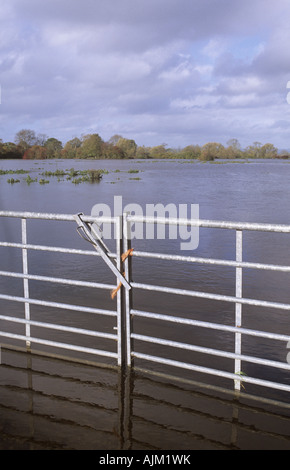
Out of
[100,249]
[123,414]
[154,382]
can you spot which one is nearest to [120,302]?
[100,249]

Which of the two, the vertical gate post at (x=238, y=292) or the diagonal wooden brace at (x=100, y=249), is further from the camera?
the diagonal wooden brace at (x=100, y=249)

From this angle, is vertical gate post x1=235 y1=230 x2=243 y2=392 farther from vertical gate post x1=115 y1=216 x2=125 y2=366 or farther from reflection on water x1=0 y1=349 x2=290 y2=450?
vertical gate post x1=115 y1=216 x2=125 y2=366

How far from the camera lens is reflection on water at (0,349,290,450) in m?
3.34

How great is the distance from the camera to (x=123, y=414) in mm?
3713

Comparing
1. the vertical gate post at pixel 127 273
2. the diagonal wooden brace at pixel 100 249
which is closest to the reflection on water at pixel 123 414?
the vertical gate post at pixel 127 273

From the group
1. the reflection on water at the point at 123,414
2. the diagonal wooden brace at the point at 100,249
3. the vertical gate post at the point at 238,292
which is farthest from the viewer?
the diagonal wooden brace at the point at 100,249

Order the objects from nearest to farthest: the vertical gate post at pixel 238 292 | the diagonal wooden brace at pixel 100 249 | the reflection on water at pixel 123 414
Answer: the reflection on water at pixel 123 414, the vertical gate post at pixel 238 292, the diagonal wooden brace at pixel 100 249

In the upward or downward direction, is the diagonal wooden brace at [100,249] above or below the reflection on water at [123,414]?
above

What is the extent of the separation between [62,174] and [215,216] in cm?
3129

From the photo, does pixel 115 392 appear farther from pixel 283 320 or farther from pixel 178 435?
pixel 283 320

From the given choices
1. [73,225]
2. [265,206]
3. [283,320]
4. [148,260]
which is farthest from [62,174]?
[283,320]

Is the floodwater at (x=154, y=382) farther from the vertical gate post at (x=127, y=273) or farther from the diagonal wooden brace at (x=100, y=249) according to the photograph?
the diagonal wooden brace at (x=100, y=249)

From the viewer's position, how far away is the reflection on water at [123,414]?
11.0ft

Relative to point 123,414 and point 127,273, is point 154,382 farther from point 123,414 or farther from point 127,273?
point 127,273
